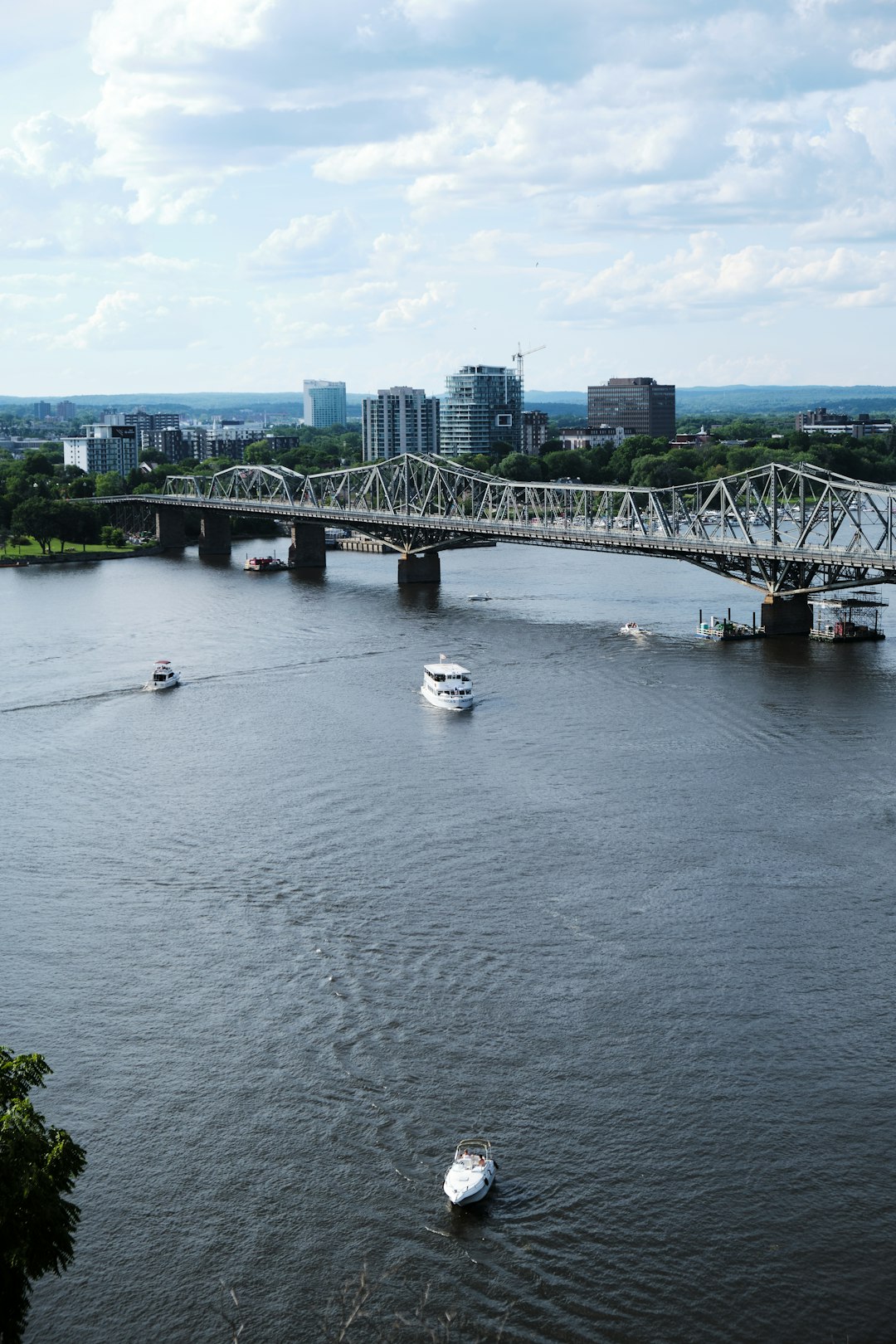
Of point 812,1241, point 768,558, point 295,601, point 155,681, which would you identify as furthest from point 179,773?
point 295,601

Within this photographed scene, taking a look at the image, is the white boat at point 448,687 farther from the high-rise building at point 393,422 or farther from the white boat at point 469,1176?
the high-rise building at point 393,422

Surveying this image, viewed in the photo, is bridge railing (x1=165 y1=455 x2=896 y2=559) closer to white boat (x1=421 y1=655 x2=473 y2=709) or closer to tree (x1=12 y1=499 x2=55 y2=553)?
tree (x1=12 y1=499 x2=55 y2=553)

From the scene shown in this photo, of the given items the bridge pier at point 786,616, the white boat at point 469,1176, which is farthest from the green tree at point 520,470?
the white boat at point 469,1176

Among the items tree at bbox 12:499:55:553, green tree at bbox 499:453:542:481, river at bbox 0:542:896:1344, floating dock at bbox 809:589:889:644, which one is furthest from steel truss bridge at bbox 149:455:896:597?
green tree at bbox 499:453:542:481

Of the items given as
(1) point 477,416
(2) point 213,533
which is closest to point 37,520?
(2) point 213,533

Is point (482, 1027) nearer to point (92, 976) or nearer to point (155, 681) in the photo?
point (92, 976)

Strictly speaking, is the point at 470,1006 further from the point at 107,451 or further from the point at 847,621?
the point at 107,451
